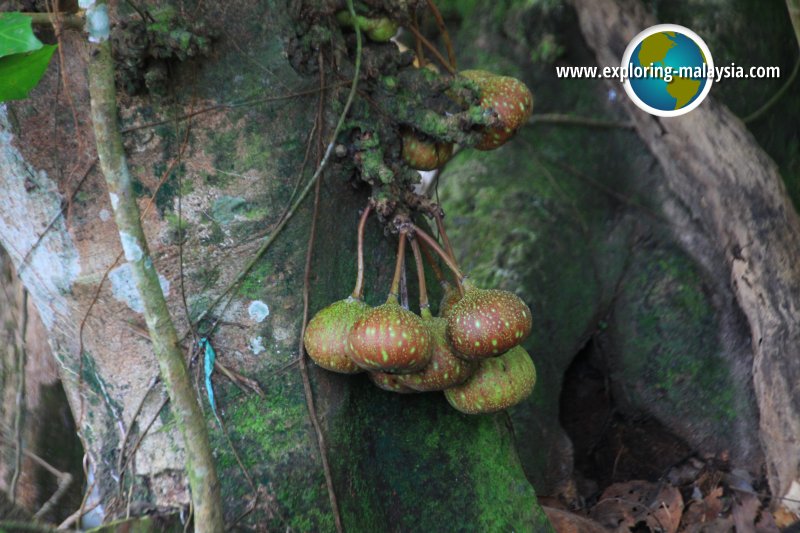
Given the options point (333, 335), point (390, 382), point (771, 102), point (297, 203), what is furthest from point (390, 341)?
point (771, 102)

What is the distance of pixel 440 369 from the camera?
6.74 feet

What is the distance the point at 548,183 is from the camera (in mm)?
4234

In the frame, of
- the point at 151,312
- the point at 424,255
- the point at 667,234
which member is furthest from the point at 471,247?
the point at 151,312

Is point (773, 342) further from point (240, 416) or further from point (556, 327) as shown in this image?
point (240, 416)

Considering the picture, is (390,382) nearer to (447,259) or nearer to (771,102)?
(447,259)

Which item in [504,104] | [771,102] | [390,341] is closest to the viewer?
[390,341]

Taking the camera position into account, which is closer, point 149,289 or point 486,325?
point 149,289

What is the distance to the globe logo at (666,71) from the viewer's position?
12.1 feet

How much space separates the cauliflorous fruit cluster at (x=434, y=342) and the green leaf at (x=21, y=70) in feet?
3.04

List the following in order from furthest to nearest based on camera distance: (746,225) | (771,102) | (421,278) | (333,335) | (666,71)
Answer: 1. (771,102)
2. (666,71)
3. (746,225)
4. (421,278)
5. (333,335)

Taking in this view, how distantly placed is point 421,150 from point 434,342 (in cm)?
66

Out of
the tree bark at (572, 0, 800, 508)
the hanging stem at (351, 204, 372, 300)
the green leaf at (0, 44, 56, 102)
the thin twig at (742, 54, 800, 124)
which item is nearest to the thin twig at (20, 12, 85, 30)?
the green leaf at (0, 44, 56, 102)

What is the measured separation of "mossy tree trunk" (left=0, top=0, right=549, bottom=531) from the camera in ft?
6.67

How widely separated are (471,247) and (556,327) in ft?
2.03
